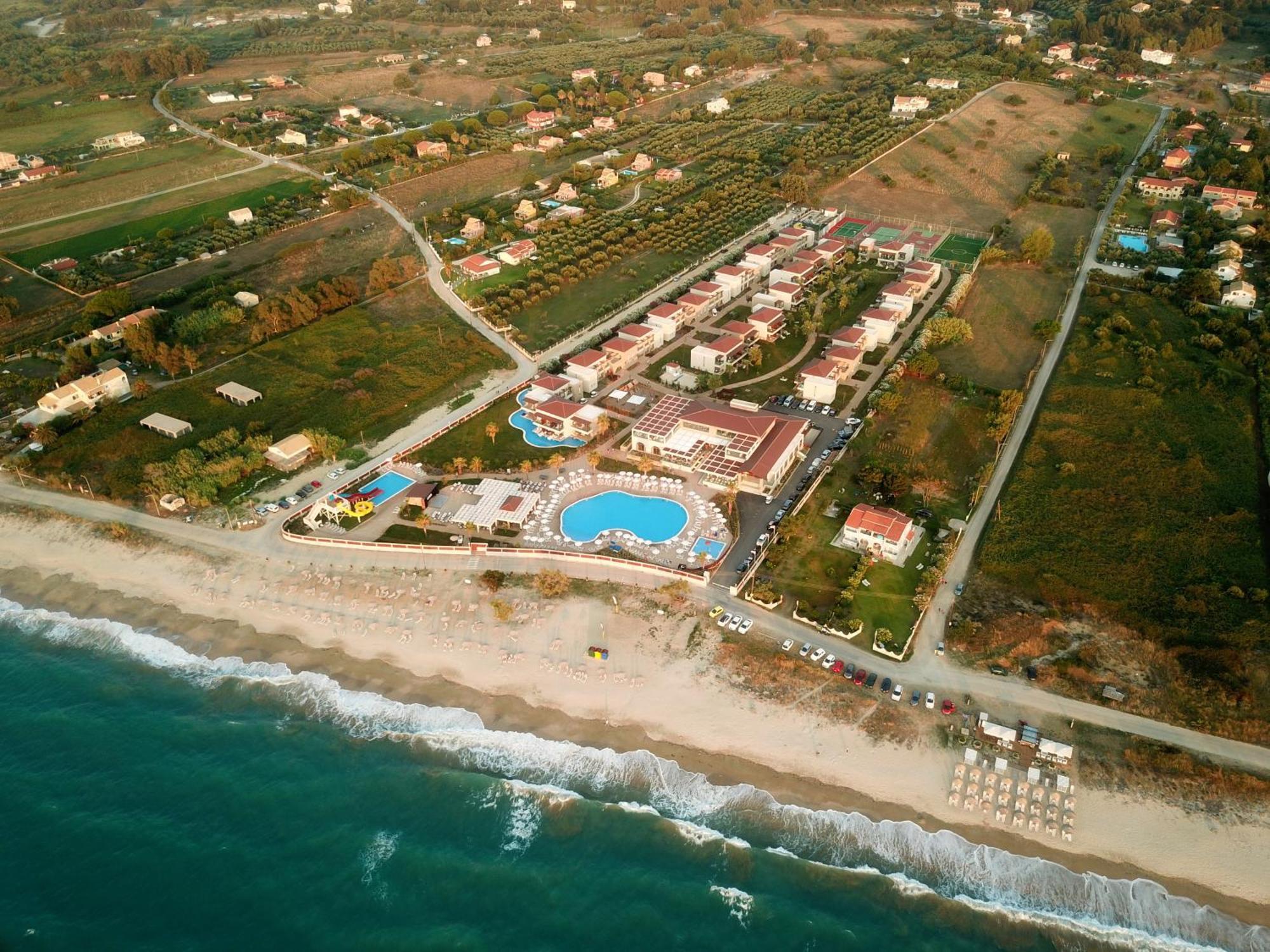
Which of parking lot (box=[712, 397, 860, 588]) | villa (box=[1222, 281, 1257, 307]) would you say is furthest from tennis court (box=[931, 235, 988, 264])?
parking lot (box=[712, 397, 860, 588])

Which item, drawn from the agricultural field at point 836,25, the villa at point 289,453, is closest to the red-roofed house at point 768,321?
the villa at point 289,453

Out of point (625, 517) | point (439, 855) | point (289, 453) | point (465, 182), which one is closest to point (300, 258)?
point (465, 182)

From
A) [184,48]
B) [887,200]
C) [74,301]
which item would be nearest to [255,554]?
[74,301]

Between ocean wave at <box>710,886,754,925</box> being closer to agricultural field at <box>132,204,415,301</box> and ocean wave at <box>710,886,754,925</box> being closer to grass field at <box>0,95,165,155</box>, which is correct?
agricultural field at <box>132,204,415,301</box>

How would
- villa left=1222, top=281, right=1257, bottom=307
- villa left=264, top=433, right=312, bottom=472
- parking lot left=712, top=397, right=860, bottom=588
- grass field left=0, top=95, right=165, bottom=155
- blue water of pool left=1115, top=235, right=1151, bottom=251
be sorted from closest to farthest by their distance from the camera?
parking lot left=712, top=397, right=860, bottom=588 < villa left=264, top=433, right=312, bottom=472 < villa left=1222, top=281, right=1257, bottom=307 < blue water of pool left=1115, top=235, right=1151, bottom=251 < grass field left=0, top=95, right=165, bottom=155

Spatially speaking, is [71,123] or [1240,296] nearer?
[1240,296]

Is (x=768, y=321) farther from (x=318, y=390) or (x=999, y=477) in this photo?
(x=318, y=390)
